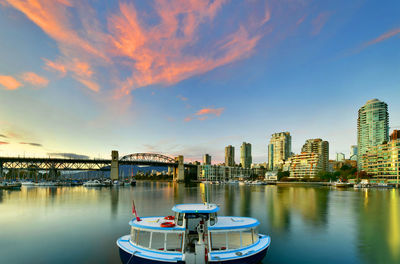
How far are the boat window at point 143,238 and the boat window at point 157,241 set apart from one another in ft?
1.11

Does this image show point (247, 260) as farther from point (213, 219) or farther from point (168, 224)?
point (168, 224)

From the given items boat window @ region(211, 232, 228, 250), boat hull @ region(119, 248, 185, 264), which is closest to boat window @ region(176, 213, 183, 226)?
boat window @ region(211, 232, 228, 250)

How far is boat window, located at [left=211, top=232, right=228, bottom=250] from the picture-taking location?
1498 cm

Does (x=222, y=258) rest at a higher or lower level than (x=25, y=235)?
higher

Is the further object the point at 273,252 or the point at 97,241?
the point at 97,241

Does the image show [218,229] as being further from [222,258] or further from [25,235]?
[25,235]

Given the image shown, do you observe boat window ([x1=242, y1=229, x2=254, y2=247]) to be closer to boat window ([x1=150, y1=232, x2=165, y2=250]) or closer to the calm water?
the calm water

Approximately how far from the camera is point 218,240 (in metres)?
15.4

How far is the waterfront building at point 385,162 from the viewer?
13731 cm

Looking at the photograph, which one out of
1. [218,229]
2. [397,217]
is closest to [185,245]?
[218,229]

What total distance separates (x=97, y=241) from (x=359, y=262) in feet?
74.8

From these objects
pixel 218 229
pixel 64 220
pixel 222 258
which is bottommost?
pixel 64 220

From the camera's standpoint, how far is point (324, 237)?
25094 millimetres

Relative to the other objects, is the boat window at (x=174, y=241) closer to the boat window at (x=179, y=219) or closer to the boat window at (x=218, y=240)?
the boat window at (x=179, y=219)
